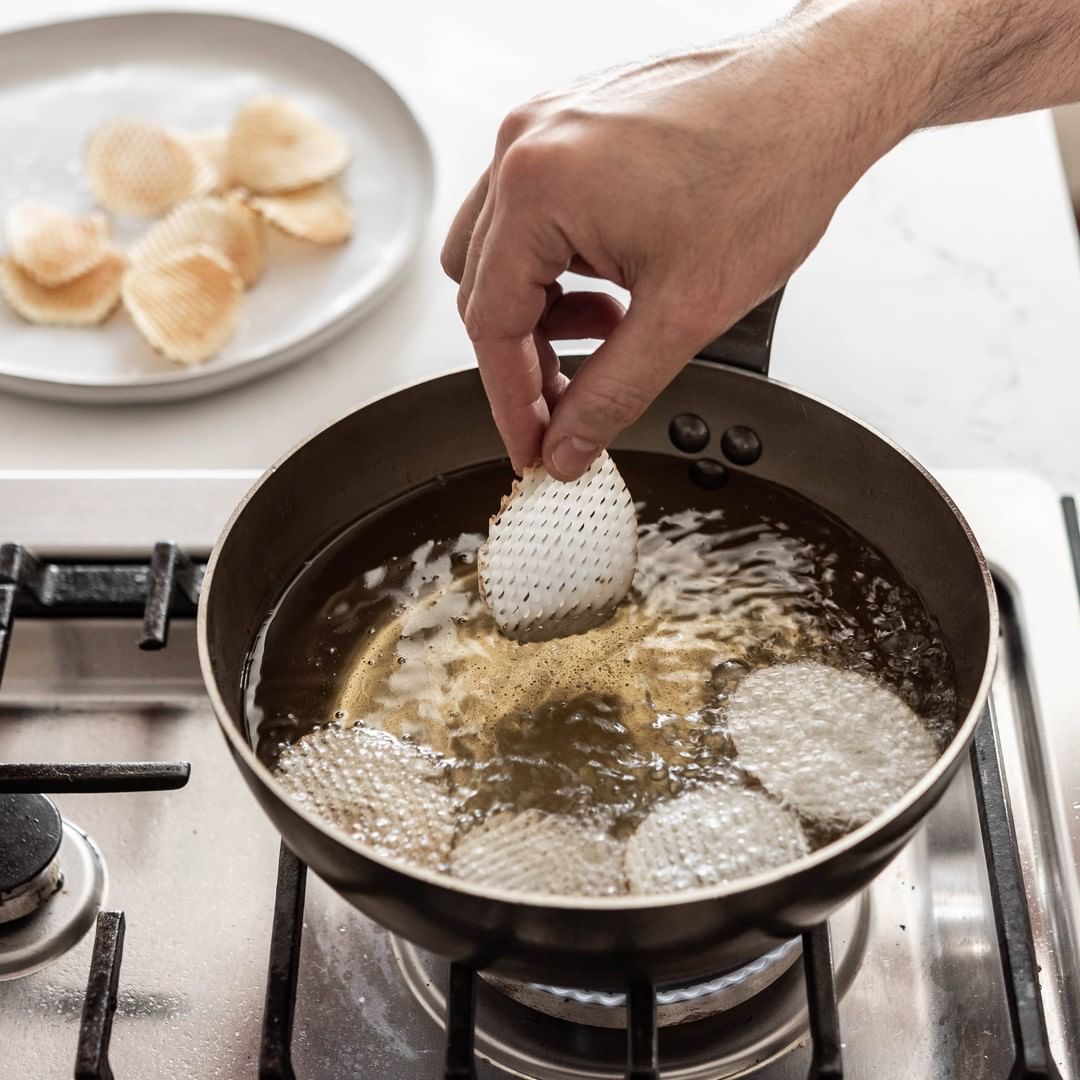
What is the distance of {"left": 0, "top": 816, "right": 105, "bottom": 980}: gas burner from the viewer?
0.64 meters

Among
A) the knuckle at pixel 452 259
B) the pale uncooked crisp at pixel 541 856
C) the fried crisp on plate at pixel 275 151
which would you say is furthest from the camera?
the fried crisp on plate at pixel 275 151

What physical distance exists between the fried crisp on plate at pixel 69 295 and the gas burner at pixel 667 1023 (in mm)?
566

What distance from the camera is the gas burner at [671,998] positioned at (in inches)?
23.9

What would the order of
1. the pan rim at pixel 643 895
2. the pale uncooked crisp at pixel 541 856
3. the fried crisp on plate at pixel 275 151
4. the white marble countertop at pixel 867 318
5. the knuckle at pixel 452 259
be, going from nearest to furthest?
the pan rim at pixel 643 895
the pale uncooked crisp at pixel 541 856
the knuckle at pixel 452 259
the white marble countertop at pixel 867 318
the fried crisp on plate at pixel 275 151

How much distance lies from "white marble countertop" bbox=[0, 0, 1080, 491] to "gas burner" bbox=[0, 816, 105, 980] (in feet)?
0.96

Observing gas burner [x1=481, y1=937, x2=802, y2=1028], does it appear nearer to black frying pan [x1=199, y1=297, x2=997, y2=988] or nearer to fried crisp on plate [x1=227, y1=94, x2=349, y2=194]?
black frying pan [x1=199, y1=297, x2=997, y2=988]

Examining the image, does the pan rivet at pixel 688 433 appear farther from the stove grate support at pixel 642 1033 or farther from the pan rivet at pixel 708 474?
the stove grate support at pixel 642 1033

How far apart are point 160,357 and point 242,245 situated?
0.11 metres

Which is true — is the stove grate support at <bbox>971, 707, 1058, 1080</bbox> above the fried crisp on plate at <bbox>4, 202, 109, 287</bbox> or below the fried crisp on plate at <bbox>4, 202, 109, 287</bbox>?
below

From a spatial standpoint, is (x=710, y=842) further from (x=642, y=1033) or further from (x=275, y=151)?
(x=275, y=151)

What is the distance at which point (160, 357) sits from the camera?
92 centimetres

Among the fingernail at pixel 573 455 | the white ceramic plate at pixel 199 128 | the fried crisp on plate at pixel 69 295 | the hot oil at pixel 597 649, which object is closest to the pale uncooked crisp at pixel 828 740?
the hot oil at pixel 597 649

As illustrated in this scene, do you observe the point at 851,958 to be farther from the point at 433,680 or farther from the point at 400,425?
the point at 400,425

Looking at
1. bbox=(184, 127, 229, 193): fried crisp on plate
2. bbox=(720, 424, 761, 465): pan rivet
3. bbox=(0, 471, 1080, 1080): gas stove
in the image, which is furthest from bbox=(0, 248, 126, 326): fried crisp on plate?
bbox=(720, 424, 761, 465): pan rivet
